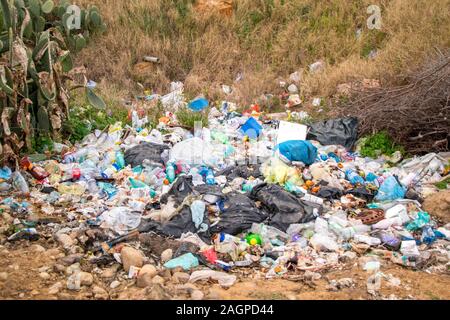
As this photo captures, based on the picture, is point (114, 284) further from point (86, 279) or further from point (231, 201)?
point (231, 201)

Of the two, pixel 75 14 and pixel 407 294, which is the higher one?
pixel 75 14

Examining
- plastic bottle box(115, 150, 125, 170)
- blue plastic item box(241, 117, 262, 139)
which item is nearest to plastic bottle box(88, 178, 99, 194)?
plastic bottle box(115, 150, 125, 170)

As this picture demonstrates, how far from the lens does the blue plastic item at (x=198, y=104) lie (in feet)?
23.9

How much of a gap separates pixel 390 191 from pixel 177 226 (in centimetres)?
202

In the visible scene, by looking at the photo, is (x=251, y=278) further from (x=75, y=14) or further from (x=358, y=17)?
(x=358, y=17)

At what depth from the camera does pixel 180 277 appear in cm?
354

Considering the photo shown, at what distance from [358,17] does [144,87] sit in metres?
3.68

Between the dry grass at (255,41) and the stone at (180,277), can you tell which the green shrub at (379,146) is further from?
the stone at (180,277)

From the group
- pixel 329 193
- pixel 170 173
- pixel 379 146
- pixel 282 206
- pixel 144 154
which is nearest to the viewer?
pixel 282 206

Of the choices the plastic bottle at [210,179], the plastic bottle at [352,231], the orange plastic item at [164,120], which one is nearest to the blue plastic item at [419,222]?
the plastic bottle at [352,231]

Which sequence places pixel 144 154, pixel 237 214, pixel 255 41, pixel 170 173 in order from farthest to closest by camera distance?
pixel 255 41 < pixel 144 154 < pixel 170 173 < pixel 237 214

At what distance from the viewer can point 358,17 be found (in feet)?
29.3

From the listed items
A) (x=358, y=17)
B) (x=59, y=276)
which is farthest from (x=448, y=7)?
(x=59, y=276)

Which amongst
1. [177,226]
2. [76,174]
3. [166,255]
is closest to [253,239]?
[177,226]
